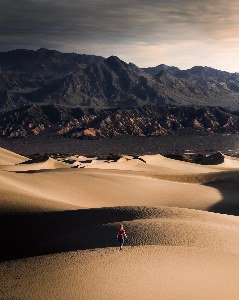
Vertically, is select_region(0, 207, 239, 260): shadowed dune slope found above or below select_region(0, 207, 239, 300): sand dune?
below

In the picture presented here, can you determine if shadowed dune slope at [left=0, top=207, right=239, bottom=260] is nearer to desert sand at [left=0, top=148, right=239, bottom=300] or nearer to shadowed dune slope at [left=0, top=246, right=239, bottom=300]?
desert sand at [left=0, top=148, right=239, bottom=300]

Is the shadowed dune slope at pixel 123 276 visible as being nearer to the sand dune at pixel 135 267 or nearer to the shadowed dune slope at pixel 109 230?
the sand dune at pixel 135 267

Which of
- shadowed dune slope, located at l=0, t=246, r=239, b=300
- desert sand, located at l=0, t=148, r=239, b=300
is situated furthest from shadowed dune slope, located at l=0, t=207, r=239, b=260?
shadowed dune slope, located at l=0, t=246, r=239, b=300

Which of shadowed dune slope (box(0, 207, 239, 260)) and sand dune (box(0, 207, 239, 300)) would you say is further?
shadowed dune slope (box(0, 207, 239, 260))

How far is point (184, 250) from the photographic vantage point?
13414 mm

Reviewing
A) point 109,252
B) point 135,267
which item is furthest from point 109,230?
point 135,267

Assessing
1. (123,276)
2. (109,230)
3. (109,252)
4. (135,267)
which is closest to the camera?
(123,276)

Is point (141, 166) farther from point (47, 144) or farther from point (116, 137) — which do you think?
point (116, 137)

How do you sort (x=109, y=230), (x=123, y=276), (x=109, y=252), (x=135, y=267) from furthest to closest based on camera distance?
(x=109, y=230)
(x=109, y=252)
(x=135, y=267)
(x=123, y=276)

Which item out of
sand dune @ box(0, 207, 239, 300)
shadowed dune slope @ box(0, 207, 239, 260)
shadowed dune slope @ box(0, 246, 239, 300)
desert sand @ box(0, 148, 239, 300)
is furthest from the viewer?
shadowed dune slope @ box(0, 207, 239, 260)

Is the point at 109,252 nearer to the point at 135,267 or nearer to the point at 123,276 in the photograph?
the point at 135,267

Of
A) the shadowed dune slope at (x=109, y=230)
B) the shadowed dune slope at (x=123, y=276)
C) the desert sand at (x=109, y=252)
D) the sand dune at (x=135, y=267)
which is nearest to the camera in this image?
the shadowed dune slope at (x=123, y=276)

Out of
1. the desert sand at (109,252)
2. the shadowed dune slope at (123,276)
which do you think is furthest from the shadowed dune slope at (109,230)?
the shadowed dune slope at (123,276)

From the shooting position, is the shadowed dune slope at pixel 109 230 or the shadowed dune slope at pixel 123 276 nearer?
the shadowed dune slope at pixel 123 276
